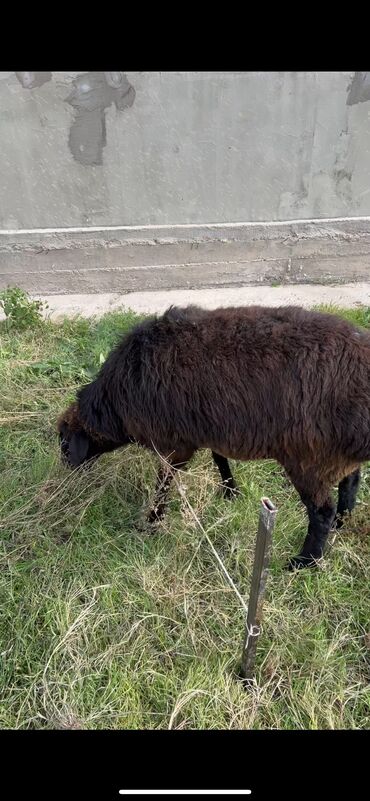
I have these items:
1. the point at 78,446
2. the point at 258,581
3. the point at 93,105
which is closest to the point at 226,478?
the point at 78,446

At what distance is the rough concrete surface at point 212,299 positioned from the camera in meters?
5.88

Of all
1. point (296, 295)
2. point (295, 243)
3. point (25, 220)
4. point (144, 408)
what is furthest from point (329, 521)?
point (25, 220)

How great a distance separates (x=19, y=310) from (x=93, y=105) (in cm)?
216

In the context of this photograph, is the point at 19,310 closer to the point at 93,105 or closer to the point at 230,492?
the point at 93,105

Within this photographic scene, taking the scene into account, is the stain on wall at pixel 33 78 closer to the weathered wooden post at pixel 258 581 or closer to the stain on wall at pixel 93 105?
the stain on wall at pixel 93 105

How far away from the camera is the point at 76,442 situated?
11.0ft

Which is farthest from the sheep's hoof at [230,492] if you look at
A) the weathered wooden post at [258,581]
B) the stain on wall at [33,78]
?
the stain on wall at [33,78]

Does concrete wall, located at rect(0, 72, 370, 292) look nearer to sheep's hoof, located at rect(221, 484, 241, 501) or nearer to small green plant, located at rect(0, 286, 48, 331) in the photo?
small green plant, located at rect(0, 286, 48, 331)

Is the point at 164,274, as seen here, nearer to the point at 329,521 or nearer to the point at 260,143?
the point at 260,143

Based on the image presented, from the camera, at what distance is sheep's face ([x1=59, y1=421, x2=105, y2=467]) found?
11.0 feet

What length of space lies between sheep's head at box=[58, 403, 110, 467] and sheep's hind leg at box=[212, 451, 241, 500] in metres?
0.73

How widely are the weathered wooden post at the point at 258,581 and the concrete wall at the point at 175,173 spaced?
15.0 feet

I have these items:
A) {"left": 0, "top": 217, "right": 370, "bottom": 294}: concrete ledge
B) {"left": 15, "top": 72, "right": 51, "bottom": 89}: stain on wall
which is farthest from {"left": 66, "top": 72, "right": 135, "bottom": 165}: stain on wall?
{"left": 0, "top": 217, "right": 370, "bottom": 294}: concrete ledge

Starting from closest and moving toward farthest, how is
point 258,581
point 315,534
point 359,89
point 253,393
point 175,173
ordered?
point 258,581 < point 253,393 < point 315,534 < point 359,89 < point 175,173
